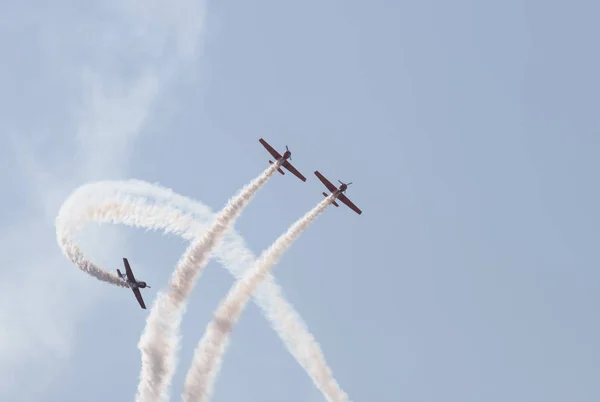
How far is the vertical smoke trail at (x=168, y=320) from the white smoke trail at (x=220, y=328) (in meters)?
2.23

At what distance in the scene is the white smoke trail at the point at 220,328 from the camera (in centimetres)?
9925

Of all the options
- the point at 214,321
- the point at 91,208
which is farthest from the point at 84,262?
the point at 214,321

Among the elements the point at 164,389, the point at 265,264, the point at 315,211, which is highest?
the point at 315,211

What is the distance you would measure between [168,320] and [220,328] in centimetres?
458

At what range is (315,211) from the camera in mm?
108500

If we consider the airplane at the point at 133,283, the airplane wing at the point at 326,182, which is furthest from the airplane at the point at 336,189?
the airplane at the point at 133,283

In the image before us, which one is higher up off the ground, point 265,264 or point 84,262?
point 265,264

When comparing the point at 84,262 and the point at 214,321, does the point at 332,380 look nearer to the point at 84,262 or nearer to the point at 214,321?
the point at 214,321

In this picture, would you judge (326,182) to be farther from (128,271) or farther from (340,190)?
(128,271)

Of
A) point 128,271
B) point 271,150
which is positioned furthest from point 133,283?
point 271,150

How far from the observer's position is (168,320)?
333ft

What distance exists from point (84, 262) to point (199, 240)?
33.7 ft

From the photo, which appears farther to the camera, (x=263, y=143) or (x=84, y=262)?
(x=263, y=143)

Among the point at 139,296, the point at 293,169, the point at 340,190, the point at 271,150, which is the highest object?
the point at 340,190
